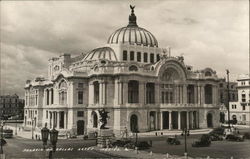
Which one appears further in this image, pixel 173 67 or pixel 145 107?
pixel 173 67

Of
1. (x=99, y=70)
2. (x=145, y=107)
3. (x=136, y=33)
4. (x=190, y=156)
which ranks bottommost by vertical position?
(x=190, y=156)

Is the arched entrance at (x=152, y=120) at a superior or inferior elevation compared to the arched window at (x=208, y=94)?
inferior

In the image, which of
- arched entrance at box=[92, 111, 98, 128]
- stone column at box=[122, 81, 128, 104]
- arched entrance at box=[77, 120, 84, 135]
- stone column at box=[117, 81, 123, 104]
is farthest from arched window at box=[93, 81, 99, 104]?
stone column at box=[122, 81, 128, 104]

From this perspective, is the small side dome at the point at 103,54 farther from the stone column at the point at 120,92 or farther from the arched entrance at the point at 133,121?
the arched entrance at the point at 133,121

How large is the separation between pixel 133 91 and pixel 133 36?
1917cm

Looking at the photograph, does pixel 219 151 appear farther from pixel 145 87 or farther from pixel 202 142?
pixel 145 87

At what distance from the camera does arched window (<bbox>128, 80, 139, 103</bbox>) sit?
7812 cm

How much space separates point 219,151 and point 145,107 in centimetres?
3419

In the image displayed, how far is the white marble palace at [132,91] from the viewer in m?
76.1

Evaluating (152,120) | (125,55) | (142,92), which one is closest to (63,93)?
(125,55)

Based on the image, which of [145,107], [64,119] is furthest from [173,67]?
[64,119]

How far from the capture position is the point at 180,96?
8462 cm

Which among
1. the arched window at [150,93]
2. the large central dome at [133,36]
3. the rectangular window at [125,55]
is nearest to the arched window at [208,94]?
the arched window at [150,93]

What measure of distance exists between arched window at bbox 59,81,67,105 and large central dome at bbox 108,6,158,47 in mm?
18543
